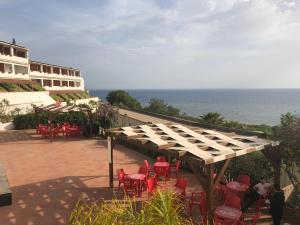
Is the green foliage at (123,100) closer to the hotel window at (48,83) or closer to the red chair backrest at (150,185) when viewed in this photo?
the hotel window at (48,83)

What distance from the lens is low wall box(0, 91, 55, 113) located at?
36331 millimetres

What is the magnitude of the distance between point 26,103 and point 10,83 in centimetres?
839

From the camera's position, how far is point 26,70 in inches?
2180

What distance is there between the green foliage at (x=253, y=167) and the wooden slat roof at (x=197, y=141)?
4.79 ft

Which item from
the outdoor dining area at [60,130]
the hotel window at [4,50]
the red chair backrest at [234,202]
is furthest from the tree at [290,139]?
the hotel window at [4,50]

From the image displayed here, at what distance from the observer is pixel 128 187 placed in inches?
497

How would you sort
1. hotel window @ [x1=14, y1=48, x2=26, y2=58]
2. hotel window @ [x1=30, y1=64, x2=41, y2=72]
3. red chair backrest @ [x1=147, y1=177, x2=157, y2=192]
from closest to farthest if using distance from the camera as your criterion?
red chair backrest @ [x1=147, y1=177, x2=157, y2=192] → hotel window @ [x1=14, y1=48, x2=26, y2=58] → hotel window @ [x1=30, y1=64, x2=41, y2=72]

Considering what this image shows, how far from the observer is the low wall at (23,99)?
1430 inches

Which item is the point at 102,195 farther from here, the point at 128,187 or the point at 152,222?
the point at 152,222

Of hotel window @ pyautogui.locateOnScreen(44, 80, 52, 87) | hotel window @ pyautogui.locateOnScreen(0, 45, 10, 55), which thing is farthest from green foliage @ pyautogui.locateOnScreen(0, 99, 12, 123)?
hotel window @ pyautogui.locateOnScreen(44, 80, 52, 87)

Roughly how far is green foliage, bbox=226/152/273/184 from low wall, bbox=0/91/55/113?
96.6 feet

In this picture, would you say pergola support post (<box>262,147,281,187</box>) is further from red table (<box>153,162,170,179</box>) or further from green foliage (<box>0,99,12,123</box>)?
green foliage (<box>0,99,12,123</box>)

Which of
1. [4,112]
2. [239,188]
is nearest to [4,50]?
[4,112]

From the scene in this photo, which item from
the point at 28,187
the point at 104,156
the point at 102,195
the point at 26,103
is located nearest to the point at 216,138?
the point at 102,195
